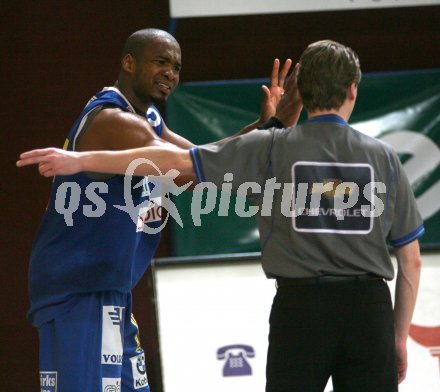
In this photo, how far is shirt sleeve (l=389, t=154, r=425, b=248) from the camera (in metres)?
2.95

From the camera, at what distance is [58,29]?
19.6 ft

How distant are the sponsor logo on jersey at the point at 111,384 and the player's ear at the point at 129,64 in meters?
1.30

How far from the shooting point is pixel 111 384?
3.59 metres

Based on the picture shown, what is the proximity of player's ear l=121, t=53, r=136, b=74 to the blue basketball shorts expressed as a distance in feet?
3.18

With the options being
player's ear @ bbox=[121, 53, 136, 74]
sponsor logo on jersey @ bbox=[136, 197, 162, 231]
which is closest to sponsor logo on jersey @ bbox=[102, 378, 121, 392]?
sponsor logo on jersey @ bbox=[136, 197, 162, 231]

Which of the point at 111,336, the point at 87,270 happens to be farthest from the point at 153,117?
the point at 111,336

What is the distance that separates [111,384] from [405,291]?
1271 millimetres

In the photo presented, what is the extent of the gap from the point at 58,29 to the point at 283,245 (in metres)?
3.59

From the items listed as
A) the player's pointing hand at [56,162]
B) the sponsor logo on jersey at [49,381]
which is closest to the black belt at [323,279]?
the player's pointing hand at [56,162]

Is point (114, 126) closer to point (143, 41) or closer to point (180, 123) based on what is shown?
point (143, 41)

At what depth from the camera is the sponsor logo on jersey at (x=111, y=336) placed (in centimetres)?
358

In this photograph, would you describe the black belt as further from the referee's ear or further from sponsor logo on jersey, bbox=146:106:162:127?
sponsor logo on jersey, bbox=146:106:162:127

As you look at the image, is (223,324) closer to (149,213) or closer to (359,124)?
(149,213)

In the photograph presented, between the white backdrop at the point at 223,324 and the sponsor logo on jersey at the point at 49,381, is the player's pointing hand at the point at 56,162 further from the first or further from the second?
the white backdrop at the point at 223,324
